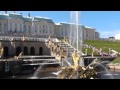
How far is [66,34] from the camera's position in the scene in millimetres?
12289

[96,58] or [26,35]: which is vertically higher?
[26,35]
